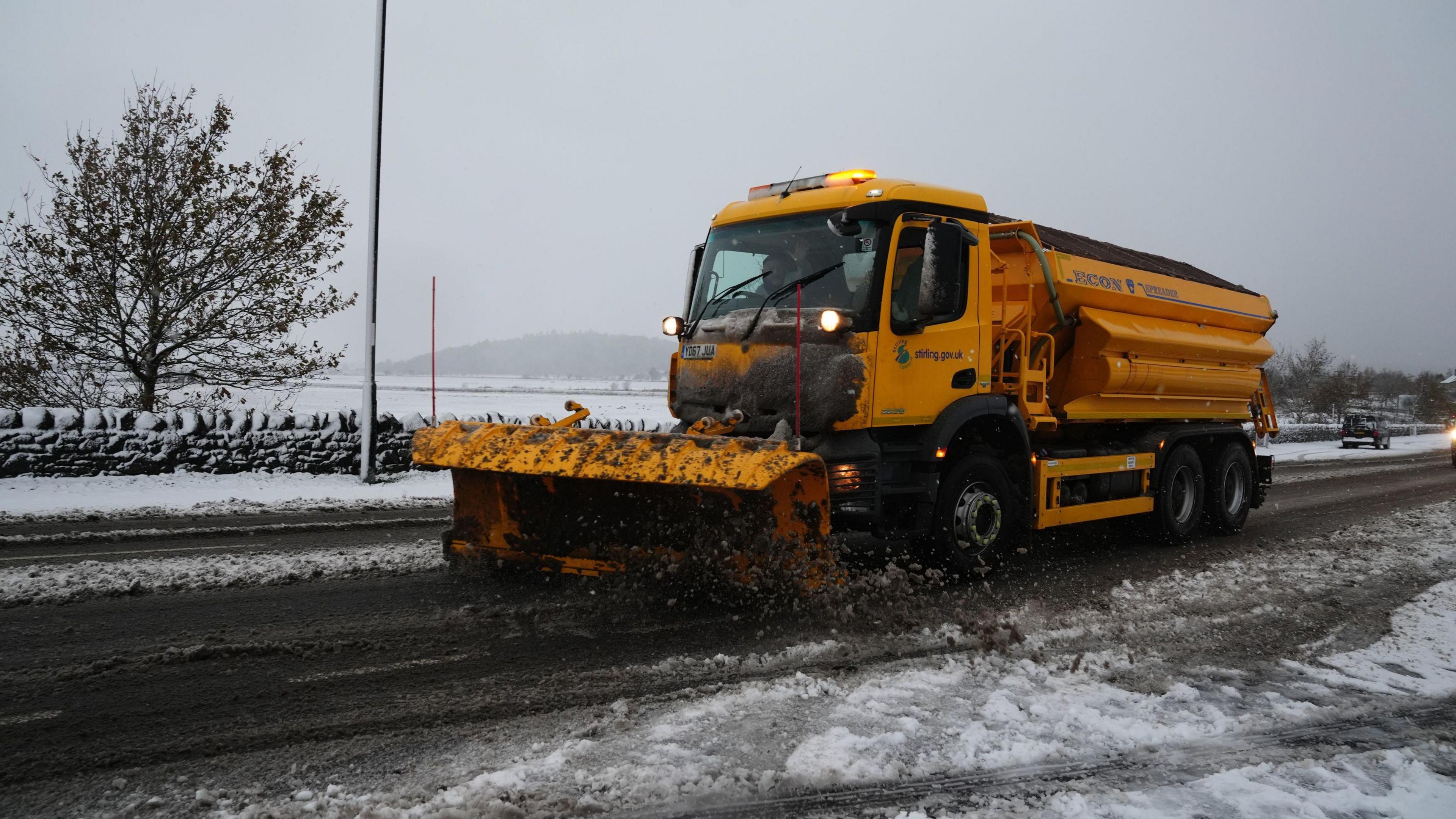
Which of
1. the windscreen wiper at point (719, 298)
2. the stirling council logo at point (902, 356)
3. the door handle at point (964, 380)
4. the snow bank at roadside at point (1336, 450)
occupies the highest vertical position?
the windscreen wiper at point (719, 298)

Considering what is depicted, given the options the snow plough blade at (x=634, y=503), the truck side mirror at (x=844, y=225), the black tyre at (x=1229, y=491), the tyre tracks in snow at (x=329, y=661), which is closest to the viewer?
the tyre tracks in snow at (x=329, y=661)

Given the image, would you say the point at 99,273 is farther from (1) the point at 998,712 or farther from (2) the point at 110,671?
(1) the point at 998,712

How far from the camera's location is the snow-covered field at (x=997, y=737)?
9.93ft

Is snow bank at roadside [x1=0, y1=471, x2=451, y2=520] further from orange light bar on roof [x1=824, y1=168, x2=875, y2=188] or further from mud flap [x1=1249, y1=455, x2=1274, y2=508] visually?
mud flap [x1=1249, y1=455, x2=1274, y2=508]

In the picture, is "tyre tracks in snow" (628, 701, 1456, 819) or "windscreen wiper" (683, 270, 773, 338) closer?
"tyre tracks in snow" (628, 701, 1456, 819)

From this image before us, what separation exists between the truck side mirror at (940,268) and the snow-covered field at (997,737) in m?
2.11

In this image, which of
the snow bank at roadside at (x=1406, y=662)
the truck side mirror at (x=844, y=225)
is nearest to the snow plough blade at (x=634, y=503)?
the truck side mirror at (x=844, y=225)

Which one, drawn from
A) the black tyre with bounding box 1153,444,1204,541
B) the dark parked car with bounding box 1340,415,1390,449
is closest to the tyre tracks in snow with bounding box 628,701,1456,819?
the black tyre with bounding box 1153,444,1204,541

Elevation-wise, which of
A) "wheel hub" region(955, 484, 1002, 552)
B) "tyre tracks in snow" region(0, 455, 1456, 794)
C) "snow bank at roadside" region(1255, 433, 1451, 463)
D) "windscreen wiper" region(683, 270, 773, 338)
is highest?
"windscreen wiper" region(683, 270, 773, 338)

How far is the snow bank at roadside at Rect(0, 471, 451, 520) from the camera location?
924 cm

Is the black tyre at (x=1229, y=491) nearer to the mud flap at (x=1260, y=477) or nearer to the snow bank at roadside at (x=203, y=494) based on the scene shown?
the mud flap at (x=1260, y=477)

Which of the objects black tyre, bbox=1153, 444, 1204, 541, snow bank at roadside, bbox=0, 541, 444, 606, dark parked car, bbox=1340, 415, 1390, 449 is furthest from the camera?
dark parked car, bbox=1340, 415, 1390, 449

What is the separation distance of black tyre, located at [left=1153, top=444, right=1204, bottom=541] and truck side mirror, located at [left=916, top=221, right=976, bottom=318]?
13.3ft

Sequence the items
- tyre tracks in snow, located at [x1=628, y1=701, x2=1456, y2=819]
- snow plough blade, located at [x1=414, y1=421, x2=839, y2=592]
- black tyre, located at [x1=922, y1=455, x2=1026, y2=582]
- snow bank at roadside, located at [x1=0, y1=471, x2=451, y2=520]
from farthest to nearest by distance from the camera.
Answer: snow bank at roadside, located at [x1=0, y1=471, x2=451, y2=520], black tyre, located at [x1=922, y1=455, x2=1026, y2=582], snow plough blade, located at [x1=414, y1=421, x2=839, y2=592], tyre tracks in snow, located at [x1=628, y1=701, x2=1456, y2=819]
